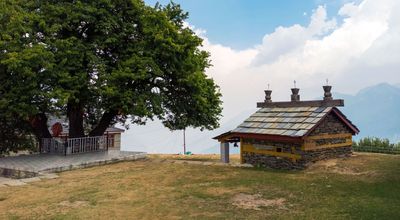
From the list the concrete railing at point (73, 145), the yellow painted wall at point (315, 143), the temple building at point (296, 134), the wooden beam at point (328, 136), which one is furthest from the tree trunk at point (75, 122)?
the wooden beam at point (328, 136)

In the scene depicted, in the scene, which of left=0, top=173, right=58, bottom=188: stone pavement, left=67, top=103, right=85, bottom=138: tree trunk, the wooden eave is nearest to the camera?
left=0, top=173, right=58, bottom=188: stone pavement

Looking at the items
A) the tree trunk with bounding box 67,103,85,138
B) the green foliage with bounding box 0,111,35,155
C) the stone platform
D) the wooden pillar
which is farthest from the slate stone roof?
the green foliage with bounding box 0,111,35,155

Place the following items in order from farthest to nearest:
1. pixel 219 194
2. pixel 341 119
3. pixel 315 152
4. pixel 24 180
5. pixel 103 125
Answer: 1. pixel 103 125
2. pixel 341 119
3. pixel 315 152
4. pixel 24 180
5. pixel 219 194

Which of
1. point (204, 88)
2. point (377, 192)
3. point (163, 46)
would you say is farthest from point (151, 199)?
point (204, 88)

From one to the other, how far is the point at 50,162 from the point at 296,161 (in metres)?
14.7

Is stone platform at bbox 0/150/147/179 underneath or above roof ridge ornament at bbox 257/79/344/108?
underneath

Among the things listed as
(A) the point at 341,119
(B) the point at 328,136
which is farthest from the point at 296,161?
(A) the point at 341,119

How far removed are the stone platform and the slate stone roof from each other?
28.0ft

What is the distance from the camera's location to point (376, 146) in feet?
97.1

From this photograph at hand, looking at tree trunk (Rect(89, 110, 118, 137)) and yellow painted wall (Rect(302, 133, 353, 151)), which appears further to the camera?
tree trunk (Rect(89, 110, 118, 137))

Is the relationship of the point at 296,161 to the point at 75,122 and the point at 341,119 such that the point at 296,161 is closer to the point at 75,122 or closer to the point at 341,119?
the point at 341,119

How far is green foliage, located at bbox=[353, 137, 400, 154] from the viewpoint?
1121 inches

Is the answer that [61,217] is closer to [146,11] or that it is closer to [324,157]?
[324,157]

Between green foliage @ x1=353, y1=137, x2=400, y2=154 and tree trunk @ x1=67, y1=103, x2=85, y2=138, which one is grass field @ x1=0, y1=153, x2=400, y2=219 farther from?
green foliage @ x1=353, y1=137, x2=400, y2=154
